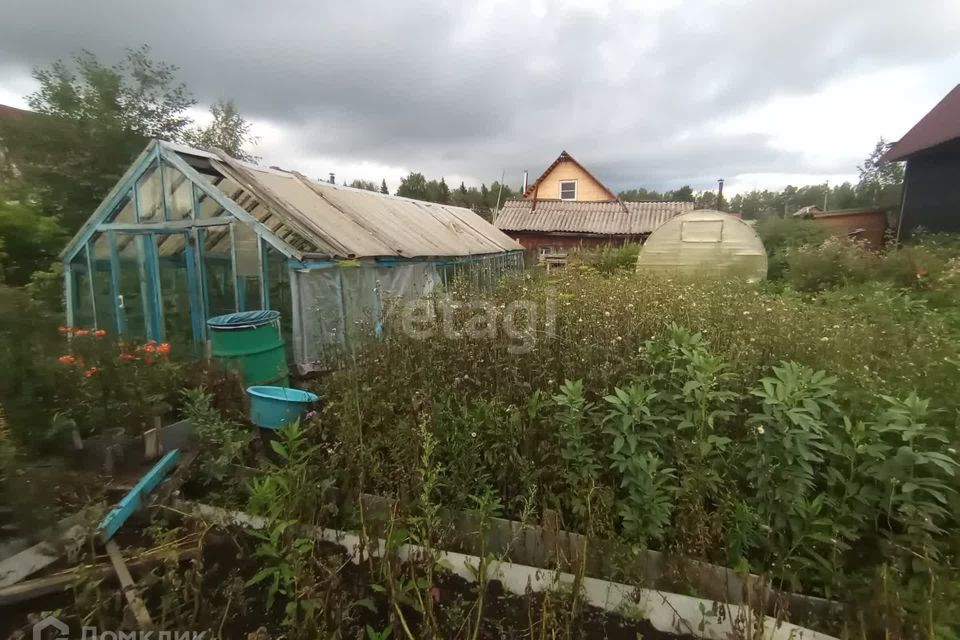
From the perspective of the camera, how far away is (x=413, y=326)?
11.2 ft

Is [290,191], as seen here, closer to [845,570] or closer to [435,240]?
[435,240]

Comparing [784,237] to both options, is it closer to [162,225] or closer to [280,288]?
[280,288]

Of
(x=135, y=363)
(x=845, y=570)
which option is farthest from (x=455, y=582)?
(x=135, y=363)

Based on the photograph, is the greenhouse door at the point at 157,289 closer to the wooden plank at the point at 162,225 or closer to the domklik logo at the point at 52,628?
the wooden plank at the point at 162,225

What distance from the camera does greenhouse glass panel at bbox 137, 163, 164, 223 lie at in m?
5.91

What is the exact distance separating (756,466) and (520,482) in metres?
1.20

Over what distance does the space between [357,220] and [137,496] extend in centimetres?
619

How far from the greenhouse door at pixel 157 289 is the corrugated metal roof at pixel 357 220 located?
1.52 m

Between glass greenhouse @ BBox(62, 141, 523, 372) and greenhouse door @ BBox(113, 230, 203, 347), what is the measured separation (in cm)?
2

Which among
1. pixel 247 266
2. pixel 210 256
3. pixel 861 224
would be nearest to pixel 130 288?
pixel 210 256

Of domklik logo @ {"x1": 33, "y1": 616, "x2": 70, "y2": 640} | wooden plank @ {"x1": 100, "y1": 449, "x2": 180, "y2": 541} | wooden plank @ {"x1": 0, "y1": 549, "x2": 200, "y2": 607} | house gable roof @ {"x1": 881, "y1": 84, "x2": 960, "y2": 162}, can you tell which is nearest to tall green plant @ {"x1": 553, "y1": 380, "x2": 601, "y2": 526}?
wooden plank @ {"x1": 0, "y1": 549, "x2": 200, "y2": 607}

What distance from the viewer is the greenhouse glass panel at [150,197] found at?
5.91 metres

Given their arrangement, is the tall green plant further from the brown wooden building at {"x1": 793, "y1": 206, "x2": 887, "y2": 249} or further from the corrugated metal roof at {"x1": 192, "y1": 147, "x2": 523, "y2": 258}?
the brown wooden building at {"x1": 793, "y1": 206, "x2": 887, "y2": 249}

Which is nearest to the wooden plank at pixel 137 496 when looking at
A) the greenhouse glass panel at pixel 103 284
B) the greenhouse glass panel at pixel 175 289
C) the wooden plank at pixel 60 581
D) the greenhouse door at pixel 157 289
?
the wooden plank at pixel 60 581
